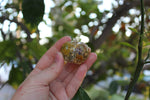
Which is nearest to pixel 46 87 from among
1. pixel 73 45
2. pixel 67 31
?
pixel 73 45

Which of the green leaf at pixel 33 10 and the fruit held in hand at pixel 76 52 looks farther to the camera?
the fruit held in hand at pixel 76 52

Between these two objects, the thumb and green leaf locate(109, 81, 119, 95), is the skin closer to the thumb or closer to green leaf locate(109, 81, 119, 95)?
the thumb

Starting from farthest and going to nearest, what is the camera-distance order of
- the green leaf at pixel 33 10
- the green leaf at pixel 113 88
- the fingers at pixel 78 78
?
the green leaf at pixel 113 88 < the fingers at pixel 78 78 < the green leaf at pixel 33 10

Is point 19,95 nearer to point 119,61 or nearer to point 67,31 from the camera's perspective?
point 67,31

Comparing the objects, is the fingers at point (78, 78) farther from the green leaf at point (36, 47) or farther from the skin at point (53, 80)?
the green leaf at point (36, 47)

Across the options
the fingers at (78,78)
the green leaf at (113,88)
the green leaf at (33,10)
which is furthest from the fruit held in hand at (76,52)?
the green leaf at (113,88)

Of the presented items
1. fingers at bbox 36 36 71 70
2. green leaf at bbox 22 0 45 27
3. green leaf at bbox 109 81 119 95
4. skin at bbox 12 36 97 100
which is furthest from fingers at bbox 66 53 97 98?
green leaf at bbox 109 81 119 95

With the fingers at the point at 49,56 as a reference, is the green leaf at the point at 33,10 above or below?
above
